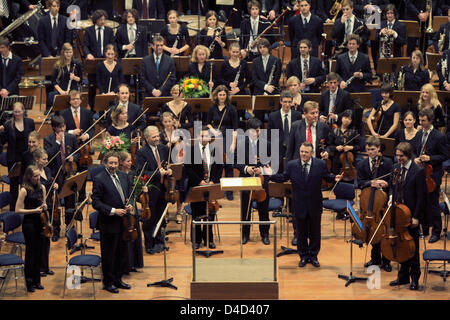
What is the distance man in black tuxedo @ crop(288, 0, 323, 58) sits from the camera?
1115 cm

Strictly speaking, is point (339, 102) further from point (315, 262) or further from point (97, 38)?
point (97, 38)

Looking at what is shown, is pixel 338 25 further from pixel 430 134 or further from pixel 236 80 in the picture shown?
pixel 430 134

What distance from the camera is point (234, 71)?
1028 centimetres

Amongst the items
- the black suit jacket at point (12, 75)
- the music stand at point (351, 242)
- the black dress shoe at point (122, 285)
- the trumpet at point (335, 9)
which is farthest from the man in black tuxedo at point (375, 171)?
the black suit jacket at point (12, 75)

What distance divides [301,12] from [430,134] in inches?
129

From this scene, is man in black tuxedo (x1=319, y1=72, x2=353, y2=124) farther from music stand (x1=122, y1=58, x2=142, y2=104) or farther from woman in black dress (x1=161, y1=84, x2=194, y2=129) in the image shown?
music stand (x1=122, y1=58, x2=142, y2=104)

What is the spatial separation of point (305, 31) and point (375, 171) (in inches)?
146

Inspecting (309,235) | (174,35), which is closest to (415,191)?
(309,235)

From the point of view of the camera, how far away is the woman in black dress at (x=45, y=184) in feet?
25.7

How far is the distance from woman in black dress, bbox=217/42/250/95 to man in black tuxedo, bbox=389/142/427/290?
10.4 ft

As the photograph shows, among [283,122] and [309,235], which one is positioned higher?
[283,122]

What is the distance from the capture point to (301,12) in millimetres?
11156
